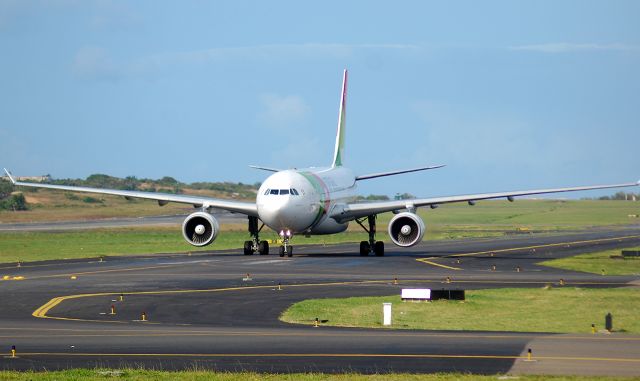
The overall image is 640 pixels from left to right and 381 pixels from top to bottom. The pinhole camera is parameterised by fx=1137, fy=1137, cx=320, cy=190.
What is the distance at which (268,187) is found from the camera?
209 feet

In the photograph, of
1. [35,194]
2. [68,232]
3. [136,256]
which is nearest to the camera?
[136,256]

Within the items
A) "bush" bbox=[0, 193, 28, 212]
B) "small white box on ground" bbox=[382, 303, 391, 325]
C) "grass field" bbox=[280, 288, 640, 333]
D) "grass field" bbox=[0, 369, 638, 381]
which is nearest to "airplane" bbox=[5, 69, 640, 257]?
"grass field" bbox=[280, 288, 640, 333]

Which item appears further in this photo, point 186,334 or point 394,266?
point 394,266

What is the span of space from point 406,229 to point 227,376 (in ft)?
A: 136

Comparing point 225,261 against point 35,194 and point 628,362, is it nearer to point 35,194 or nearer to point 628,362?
point 628,362

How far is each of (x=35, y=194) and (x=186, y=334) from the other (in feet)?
461

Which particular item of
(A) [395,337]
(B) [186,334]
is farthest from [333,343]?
(B) [186,334]

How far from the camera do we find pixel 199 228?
6588 cm

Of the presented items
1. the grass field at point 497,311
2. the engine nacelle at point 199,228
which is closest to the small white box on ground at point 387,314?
the grass field at point 497,311

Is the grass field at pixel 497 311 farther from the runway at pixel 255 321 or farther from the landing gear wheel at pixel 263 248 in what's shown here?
the landing gear wheel at pixel 263 248

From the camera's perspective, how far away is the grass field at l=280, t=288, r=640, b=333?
3491 cm

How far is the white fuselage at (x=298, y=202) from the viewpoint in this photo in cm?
6275

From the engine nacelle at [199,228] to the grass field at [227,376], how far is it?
1620 inches

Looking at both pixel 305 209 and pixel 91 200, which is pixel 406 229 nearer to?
pixel 305 209
